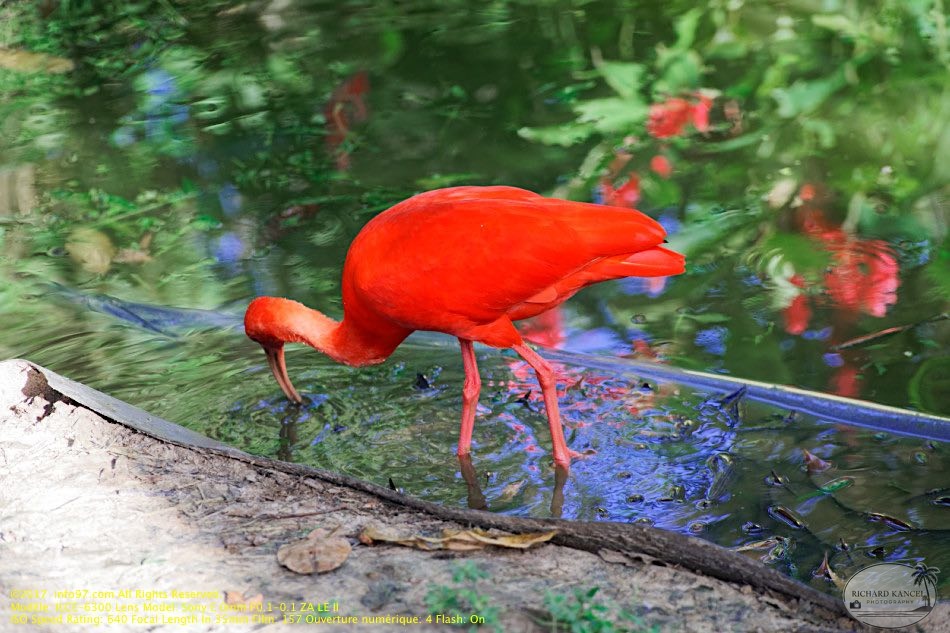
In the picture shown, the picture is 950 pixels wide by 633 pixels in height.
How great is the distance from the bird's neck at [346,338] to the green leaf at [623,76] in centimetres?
370

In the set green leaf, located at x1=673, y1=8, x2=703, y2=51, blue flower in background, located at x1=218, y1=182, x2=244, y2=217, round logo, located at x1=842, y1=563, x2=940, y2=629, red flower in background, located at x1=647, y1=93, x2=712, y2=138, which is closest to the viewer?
round logo, located at x1=842, y1=563, x2=940, y2=629

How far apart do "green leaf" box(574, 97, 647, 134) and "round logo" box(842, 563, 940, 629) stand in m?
4.39

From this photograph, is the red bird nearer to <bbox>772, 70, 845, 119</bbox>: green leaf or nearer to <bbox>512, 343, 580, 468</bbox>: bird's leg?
<bbox>512, 343, 580, 468</bbox>: bird's leg

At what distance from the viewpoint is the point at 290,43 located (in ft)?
29.7

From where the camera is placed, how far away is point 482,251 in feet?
13.0

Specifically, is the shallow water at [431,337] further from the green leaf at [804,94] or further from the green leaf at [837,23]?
the green leaf at [837,23]

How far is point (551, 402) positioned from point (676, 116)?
11.3ft

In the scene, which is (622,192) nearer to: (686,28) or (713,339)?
(713,339)

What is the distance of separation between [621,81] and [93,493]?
17.3 ft

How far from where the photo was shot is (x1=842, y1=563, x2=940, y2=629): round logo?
108 inches

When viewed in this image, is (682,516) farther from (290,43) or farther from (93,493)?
(290,43)

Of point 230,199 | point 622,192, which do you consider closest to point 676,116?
point 622,192

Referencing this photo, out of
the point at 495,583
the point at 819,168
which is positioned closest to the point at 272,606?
the point at 495,583

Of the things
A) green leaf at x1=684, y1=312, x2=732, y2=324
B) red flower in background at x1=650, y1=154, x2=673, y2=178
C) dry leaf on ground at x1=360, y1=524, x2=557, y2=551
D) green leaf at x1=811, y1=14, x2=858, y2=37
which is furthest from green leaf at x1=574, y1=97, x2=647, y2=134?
dry leaf on ground at x1=360, y1=524, x2=557, y2=551
